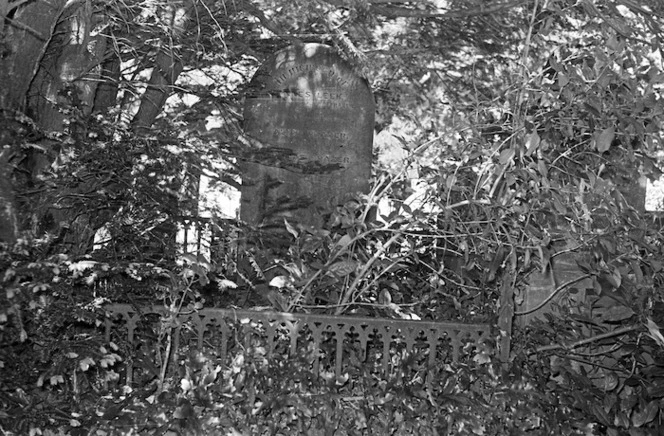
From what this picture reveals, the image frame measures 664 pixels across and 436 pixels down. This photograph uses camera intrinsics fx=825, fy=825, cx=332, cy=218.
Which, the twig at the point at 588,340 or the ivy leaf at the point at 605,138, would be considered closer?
the ivy leaf at the point at 605,138

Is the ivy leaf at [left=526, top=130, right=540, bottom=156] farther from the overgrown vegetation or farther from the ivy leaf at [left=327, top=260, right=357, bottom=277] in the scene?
the ivy leaf at [left=327, top=260, right=357, bottom=277]

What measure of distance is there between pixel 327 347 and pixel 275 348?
0.88 ft

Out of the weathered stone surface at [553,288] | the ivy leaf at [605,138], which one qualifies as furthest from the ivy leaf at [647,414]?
the ivy leaf at [605,138]

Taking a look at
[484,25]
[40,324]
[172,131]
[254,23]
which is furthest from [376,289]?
[484,25]

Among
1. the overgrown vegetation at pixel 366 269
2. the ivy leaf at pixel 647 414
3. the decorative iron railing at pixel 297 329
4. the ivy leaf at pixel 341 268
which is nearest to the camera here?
the overgrown vegetation at pixel 366 269

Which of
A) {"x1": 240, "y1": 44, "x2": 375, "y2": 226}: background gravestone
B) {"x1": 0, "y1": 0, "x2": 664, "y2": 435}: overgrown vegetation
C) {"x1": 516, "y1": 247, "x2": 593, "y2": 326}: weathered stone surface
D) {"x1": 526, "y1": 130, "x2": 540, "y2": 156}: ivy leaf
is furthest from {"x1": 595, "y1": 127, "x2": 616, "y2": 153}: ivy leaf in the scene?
{"x1": 240, "y1": 44, "x2": 375, "y2": 226}: background gravestone

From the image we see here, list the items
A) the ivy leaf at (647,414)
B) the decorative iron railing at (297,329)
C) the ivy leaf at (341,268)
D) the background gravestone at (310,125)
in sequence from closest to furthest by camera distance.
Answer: the ivy leaf at (647,414) < the decorative iron railing at (297,329) < the ivy leaf at (341,268) < the background gravestone at (310,125)

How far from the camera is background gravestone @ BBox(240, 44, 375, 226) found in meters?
5.45

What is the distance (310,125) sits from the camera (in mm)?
5500

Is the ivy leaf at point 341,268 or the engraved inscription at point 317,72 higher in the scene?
the engraved inscription at point 317,72

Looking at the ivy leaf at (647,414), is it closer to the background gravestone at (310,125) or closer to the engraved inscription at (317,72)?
the background gravestone at (310,125)

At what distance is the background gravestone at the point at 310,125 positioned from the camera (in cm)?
545

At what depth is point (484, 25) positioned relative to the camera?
668cm

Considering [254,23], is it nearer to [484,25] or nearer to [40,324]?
[484,25]
